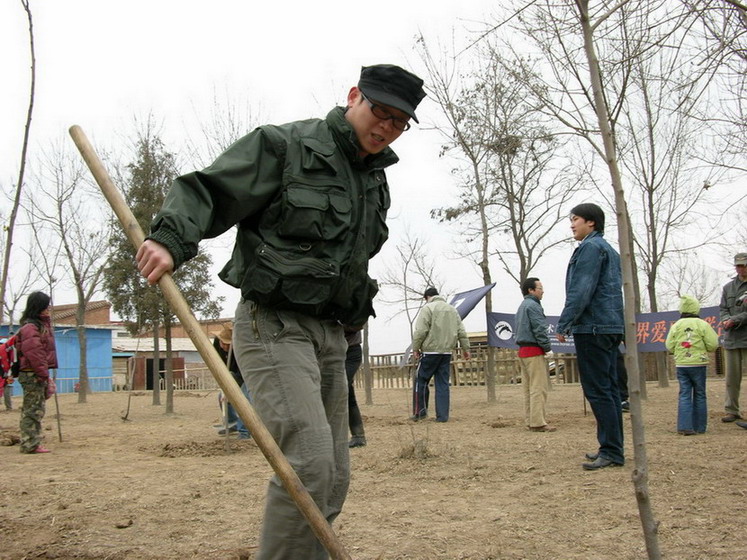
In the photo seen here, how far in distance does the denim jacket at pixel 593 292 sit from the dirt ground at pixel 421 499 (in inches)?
44.9

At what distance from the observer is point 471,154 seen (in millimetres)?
13398

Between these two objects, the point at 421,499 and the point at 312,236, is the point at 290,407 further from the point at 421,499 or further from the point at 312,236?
the point at 421,499

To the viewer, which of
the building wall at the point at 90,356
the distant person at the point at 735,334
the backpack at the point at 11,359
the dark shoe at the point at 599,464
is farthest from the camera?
the building wall at the point at 90,356

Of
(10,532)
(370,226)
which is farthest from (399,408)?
(370,226)

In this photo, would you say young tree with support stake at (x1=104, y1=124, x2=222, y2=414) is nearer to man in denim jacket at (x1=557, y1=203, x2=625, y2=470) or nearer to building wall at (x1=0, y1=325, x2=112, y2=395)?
man in denim jacket at (x1=557, y1=203, x2=625, y2=470)

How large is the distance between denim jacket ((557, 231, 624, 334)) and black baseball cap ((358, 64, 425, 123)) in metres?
3.35

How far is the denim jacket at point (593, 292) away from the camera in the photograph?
18.0ft

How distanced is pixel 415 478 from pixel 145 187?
10.6 m

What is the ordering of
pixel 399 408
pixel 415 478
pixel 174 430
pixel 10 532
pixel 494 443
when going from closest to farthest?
1. pixel 10 532
2. pixel 415 478
3. pixel 494 443
4. pixel 174 430
5. pixel 399 408

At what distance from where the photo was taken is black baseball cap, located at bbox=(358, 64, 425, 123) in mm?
2596

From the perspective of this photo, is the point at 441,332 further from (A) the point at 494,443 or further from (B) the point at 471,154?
(B) the point at 471,154

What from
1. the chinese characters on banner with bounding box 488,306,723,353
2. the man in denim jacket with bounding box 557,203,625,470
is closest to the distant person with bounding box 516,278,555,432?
the man in denim jacket with bounding box 557,203,625,470

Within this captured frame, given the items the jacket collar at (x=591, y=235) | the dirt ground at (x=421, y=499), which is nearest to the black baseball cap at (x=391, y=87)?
the dirt ground at (x=421, y=499)

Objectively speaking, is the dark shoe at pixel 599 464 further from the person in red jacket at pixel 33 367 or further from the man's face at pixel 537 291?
the person in red jacket at pixel 33 367
